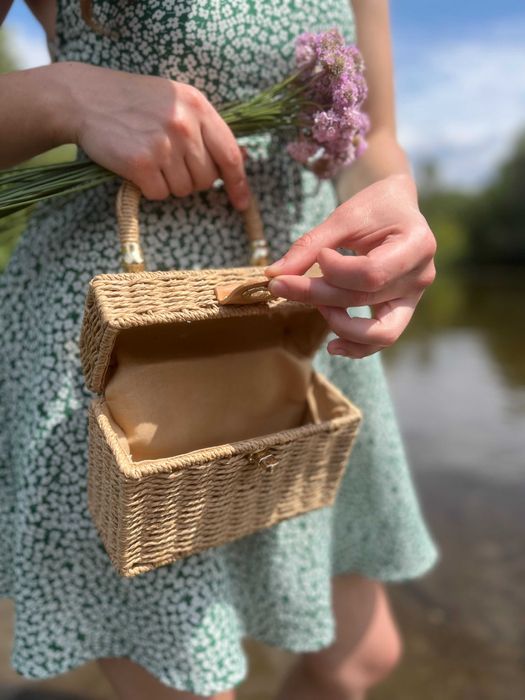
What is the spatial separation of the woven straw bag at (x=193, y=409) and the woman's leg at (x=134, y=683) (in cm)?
25

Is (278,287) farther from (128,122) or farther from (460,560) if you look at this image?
(460,560)

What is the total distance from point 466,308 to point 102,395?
12.2 m

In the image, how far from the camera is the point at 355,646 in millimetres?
1209

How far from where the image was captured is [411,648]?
206cm

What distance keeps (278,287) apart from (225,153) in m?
0.22

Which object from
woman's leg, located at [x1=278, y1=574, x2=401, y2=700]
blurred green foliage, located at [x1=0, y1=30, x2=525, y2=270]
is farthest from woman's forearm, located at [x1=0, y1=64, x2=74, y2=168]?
blurred green foliage, located at [x1=0, y1=30, x2=525, y2=270]

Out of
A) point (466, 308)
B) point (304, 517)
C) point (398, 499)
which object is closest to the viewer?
point (304, 517)

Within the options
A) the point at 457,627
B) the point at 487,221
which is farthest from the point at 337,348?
the point at 487,221

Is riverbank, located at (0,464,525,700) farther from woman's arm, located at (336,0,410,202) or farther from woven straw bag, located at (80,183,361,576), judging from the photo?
woman's arm, located at (336,0,410,202)

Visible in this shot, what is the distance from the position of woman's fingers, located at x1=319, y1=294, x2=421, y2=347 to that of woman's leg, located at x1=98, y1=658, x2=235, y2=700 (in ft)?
1.80

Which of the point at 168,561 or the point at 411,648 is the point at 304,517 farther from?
the point at 411,648

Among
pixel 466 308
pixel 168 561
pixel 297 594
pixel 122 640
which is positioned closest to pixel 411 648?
pixel 297 594

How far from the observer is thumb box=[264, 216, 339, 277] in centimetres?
67

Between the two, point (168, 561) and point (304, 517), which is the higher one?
point (168, 561)
